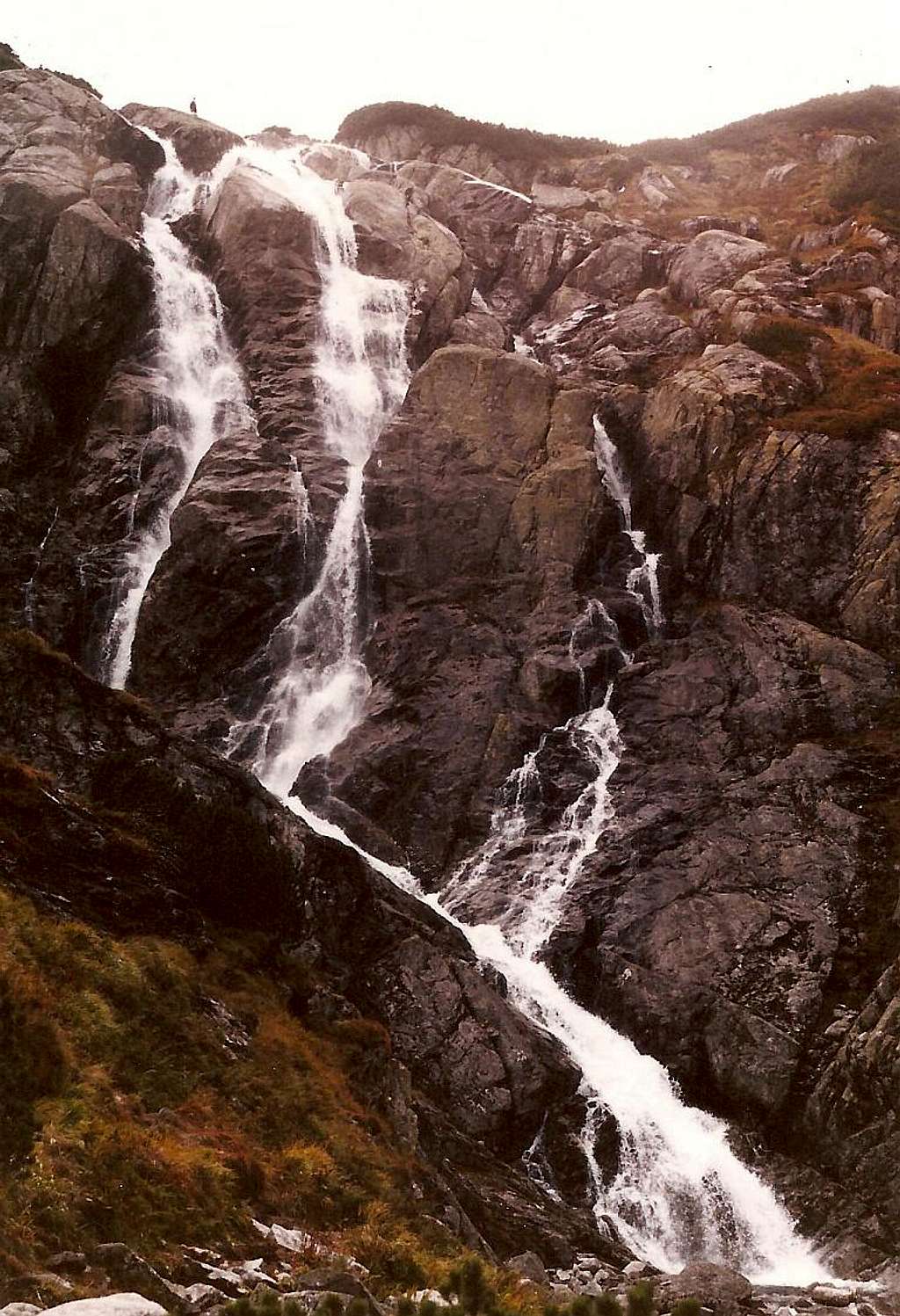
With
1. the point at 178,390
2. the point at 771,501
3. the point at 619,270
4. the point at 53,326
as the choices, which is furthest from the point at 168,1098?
the point at 619,270

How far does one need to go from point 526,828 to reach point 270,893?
13605mm

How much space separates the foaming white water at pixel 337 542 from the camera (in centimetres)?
3944

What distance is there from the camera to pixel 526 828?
1396 inches

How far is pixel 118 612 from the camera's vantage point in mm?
42594

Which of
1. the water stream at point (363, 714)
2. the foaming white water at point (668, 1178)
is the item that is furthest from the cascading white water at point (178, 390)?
the foaming white water at point (668, 1178)

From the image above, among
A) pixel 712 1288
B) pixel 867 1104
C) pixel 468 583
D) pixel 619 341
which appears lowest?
pixel 712 1288

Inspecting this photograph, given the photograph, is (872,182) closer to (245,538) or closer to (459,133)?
(459,133)

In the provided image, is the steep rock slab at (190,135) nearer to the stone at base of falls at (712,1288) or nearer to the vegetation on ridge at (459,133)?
the vegetation on ridge at (459,133)

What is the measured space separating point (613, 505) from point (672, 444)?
3.82 meters

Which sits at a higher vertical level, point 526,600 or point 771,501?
point 771,501

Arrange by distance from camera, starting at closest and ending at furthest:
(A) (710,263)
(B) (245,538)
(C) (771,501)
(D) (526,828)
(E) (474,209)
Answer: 1. (D) (526,828)
2. (C) (771,501)
3. (B) (245,538)
4. (A) (710,263)
5. (E) (474,209)

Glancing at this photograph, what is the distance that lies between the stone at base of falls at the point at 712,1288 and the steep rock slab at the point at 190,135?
2603 inches

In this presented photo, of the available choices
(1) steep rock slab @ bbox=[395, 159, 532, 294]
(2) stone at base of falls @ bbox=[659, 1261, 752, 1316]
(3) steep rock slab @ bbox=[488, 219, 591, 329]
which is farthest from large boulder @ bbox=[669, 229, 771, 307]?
(2) stone at base of falls @ bbox=[659, 1261, 752, 1316]

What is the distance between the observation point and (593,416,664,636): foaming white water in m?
41.9
